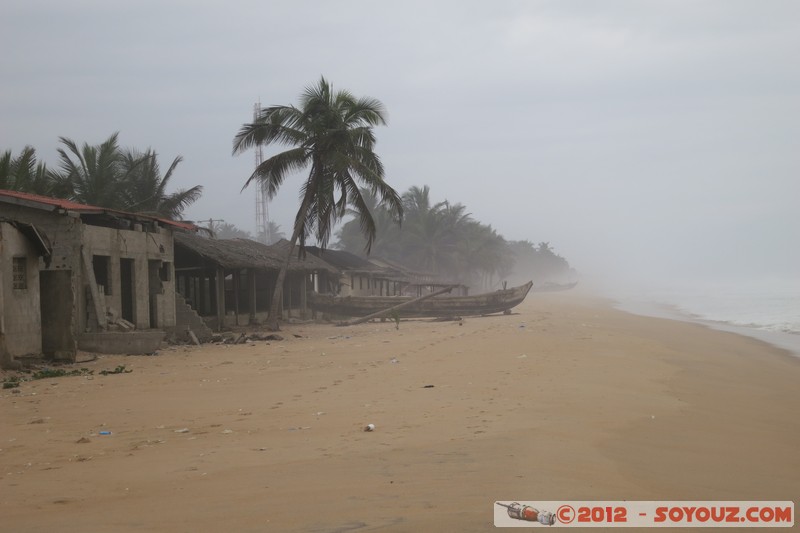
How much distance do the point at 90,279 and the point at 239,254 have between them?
967 cm

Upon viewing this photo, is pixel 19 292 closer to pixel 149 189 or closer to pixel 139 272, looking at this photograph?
pixel 139 272

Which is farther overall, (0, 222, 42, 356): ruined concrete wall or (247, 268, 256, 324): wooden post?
(247, 268, 256, 324): wooden post

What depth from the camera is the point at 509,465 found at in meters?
5.80

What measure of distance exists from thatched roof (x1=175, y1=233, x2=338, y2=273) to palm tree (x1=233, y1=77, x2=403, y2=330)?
1.41m

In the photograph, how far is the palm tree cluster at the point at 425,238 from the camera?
58.6 m

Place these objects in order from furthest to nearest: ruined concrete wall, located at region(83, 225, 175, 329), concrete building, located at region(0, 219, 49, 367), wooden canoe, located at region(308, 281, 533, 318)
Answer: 1. wooden canoe, located at region(308, 281, 533, 318)
2. ruined concrete wall, located at region(83, 225, 175, 329)
3. concrete building, located at region(0, 219, 49, 367)

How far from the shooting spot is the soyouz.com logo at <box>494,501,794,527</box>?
4.58 m

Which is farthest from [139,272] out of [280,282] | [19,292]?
[280,282]

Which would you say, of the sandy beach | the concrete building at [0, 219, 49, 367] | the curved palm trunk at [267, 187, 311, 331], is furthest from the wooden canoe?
the concrete building at [0, 219, 49, 367]

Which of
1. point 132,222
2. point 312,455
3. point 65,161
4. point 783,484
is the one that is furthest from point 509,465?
point 65,161

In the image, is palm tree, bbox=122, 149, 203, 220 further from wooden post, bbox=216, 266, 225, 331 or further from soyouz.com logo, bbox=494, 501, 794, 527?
soyouz.com logo, bbox=494, 501, 794, 527

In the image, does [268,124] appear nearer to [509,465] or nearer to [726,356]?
[726,356]

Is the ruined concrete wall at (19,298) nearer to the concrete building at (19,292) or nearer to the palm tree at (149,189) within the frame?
the concrete building at (19,292)

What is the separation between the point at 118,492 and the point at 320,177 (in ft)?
69.8
